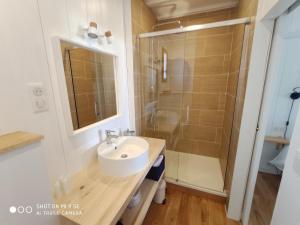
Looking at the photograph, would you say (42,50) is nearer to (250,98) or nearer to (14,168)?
(14,168)

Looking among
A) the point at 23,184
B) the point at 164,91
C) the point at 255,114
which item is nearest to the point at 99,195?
the point at 23,184

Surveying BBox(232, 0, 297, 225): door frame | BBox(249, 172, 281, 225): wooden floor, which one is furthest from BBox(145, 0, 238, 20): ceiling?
BBox(249, 172, 281, 225): wooden floor

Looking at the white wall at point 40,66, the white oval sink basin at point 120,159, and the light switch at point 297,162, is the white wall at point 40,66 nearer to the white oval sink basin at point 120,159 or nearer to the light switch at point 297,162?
the white oval sink basin at point 120,159

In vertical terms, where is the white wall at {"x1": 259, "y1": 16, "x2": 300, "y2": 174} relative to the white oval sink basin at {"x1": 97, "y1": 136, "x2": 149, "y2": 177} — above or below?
above

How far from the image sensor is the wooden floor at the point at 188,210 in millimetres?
1486

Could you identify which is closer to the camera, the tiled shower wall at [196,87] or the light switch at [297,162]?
the light switch at [297,162]

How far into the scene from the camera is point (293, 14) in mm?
1003

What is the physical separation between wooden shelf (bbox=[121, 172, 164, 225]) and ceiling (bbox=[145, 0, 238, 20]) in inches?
90.2

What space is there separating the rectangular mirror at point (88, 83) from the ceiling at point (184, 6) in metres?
1.18

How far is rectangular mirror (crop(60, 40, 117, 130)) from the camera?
1.00 metres

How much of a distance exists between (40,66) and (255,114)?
165cm

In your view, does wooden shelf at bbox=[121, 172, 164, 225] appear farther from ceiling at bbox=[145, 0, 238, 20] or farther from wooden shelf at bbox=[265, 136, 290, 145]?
ceiling at bbox=[145, 0, 238, 20]

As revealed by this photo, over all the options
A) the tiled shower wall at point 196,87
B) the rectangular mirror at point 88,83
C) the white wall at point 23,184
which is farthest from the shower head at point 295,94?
the white wall at point 23,184

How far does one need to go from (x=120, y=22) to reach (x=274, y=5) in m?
1.30
